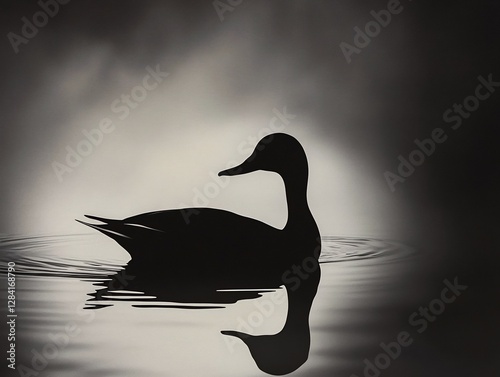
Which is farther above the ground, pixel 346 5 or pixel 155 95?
pixel 346 5

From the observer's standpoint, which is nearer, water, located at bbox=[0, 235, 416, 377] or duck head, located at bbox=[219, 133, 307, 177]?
water, located at bbox=[0, 235, 416, 377]

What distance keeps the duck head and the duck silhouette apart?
1.2 inches

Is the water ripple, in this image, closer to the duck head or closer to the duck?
the duck

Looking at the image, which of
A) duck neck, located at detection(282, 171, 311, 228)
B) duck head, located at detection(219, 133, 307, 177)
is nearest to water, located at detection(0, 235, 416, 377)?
duck neck, located at detection(282, 171, 311, 228)

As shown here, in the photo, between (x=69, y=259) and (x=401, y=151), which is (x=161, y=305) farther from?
(x=401, y=151)

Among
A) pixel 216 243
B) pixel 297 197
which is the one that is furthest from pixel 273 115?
pixel 216 243

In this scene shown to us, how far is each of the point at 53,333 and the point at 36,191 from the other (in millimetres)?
346

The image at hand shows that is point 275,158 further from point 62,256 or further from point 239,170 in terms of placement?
point 62,256

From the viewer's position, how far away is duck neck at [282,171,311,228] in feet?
4.98

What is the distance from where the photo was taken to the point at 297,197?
5.03 feet

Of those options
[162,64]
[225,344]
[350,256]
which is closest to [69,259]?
[225,344]

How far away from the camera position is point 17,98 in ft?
5.04

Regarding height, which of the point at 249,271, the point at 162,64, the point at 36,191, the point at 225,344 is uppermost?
the point at 162,64

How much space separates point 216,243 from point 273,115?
13.9 inches
